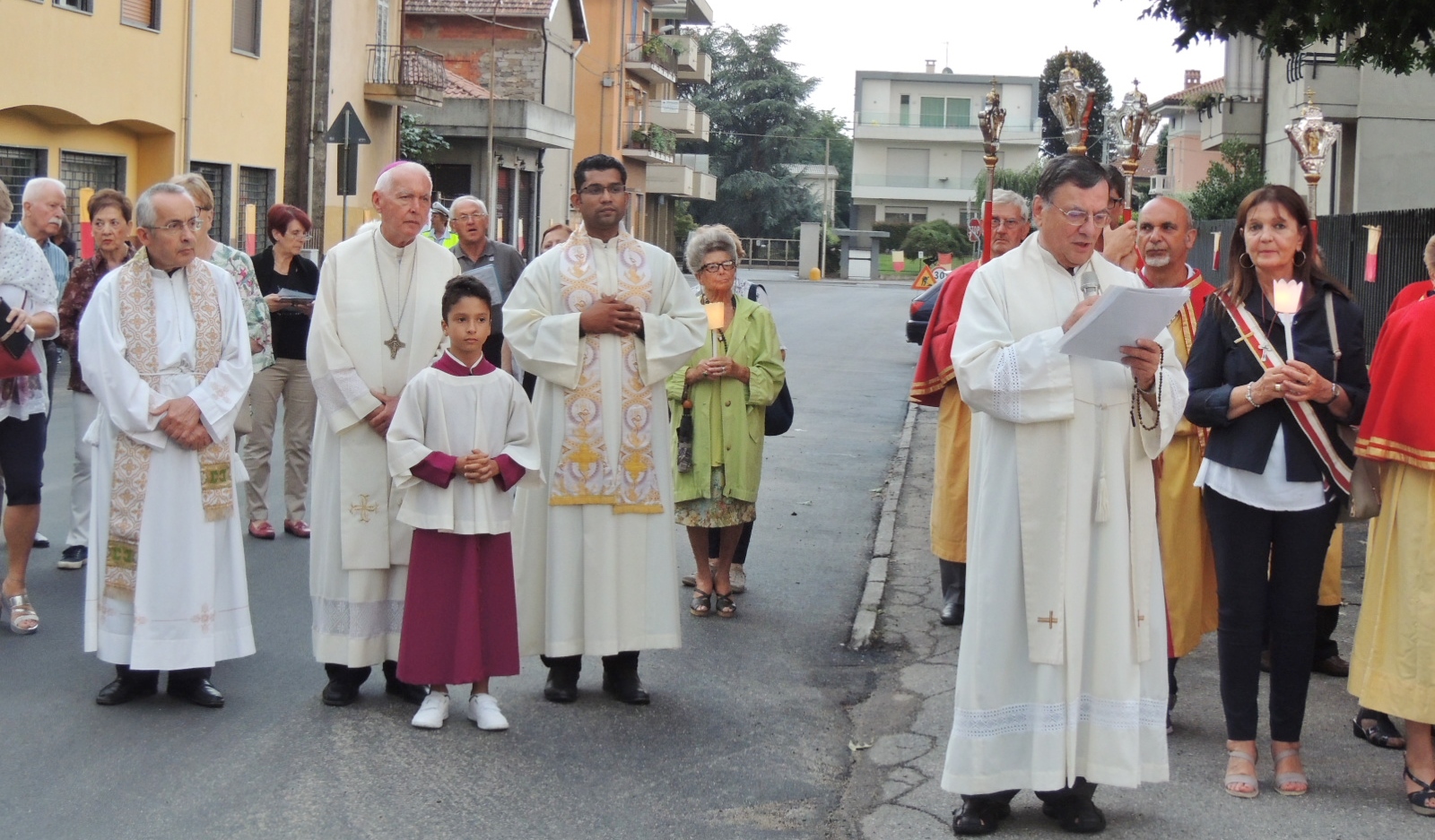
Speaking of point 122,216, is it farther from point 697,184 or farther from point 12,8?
point 697,184

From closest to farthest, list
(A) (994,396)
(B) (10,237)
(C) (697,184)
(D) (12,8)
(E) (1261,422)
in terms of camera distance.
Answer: (A) (994,396) → (E) (1261,422) → (B) (10,237) → (D) (12,8) → (C) (697,184)

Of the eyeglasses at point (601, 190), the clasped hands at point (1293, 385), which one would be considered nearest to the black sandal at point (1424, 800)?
the clasped hands at point (1293, 385)

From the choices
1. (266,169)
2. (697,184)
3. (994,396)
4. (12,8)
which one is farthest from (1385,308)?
(697,184)

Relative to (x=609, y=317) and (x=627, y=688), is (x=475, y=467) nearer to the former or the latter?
(x=609, y=317)

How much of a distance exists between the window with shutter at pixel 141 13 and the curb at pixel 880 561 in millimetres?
13257

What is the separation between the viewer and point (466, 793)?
5477mm

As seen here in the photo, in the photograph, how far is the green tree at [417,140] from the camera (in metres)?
38.0

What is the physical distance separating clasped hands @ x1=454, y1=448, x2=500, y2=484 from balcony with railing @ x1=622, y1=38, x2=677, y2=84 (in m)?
56.2

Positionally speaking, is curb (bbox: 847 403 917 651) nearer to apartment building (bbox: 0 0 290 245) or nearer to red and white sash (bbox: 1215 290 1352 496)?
red and white sash (bbox: 1215 290 1352 496)

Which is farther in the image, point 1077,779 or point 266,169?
point 266,169

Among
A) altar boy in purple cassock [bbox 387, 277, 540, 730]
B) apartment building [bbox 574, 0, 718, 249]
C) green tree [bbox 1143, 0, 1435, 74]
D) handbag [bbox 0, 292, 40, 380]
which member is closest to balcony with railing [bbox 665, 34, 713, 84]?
apartment building [bbox 574, 0, 718, 249]

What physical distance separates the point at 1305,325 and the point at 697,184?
68.0 m

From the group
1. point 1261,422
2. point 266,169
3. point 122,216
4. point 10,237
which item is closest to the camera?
point 1261,422

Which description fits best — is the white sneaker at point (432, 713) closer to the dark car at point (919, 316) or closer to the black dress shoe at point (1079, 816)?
the black dress shoe at point (1079, 816)
